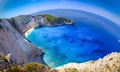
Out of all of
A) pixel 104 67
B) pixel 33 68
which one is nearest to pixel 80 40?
pixel 104 67

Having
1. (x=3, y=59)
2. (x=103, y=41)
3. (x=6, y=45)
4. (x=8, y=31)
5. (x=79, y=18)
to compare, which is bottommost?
(x=3, y=59)

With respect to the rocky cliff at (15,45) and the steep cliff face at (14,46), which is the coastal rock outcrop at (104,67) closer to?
the rocky cliff at (15,45)

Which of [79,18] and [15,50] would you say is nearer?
[15,50]

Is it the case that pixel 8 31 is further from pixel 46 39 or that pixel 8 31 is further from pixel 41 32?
pixel 41 32

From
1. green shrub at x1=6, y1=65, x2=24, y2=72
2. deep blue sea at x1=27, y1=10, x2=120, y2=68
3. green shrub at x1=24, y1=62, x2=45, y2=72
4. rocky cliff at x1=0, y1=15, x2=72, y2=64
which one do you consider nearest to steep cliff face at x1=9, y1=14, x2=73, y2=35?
rocky cliff at x1=0, y1=15, x2=72, y2=64

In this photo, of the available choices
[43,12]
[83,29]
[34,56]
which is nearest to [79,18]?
[83,29]

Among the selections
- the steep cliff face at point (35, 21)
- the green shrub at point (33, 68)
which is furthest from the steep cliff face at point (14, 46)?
the steep cliff face at point (35, 21)

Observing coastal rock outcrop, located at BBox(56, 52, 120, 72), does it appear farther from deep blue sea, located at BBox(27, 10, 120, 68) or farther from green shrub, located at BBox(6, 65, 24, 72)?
deep blue sea, located at BBox(27, 10, 120, 68)
